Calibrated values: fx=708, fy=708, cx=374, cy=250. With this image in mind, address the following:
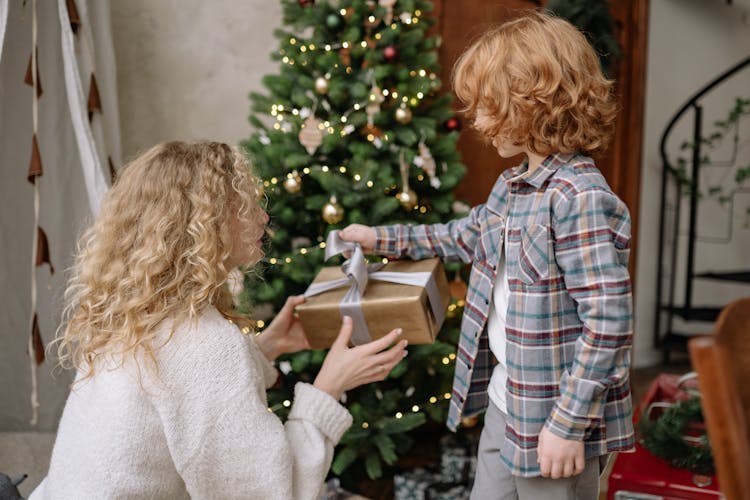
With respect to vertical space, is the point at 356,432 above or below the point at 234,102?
below

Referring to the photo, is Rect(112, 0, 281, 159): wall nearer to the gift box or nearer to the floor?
the floor

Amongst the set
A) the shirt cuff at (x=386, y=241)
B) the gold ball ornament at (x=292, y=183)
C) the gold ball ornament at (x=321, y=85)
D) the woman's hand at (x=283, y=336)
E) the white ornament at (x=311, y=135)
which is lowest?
the woman's hand at (x=283, y=336)

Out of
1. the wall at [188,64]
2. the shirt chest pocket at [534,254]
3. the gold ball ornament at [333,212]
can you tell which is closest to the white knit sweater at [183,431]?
the shirt chest pocket at [534,254]

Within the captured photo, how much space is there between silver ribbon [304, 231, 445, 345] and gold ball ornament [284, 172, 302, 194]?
596 mm

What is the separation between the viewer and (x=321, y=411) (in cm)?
135

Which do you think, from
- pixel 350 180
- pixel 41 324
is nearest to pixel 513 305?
pixel 350 180

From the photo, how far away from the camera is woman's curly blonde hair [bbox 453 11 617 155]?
4.21ft

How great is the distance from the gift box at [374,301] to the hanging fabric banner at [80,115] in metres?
0.72

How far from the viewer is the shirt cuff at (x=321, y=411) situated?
1.35 meters

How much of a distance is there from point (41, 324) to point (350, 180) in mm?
1045

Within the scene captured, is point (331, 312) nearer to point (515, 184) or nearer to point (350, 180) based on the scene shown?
point (515, 184)

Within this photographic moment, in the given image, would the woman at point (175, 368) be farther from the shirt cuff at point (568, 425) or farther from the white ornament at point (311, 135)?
the white ornament at point (311, 135)

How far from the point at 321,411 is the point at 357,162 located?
1008 mm

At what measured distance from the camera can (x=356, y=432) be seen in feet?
7.10
